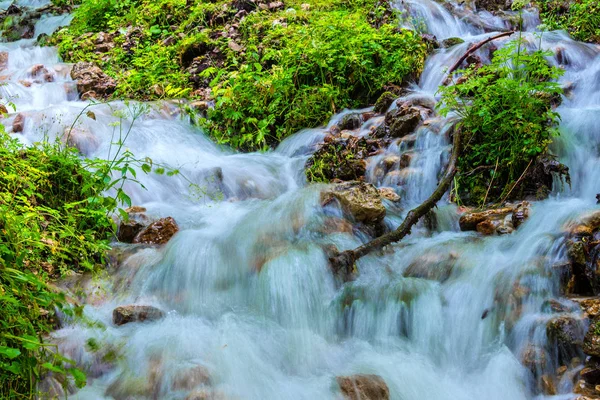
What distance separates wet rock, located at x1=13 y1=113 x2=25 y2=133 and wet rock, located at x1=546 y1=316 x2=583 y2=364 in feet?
18.9

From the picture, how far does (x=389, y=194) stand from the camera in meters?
5.27

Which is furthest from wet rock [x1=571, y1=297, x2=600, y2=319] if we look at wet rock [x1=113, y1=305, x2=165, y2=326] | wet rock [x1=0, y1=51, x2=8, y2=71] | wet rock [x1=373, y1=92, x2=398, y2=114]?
wet rock [x1=0, y1=51, x2=8, y2=71]

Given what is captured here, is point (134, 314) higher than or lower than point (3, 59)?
lower

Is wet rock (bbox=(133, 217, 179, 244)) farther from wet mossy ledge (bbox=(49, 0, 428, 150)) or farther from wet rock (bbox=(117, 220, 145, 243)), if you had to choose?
wet mossy ledge (bbox=(49, 0, 428, 150))

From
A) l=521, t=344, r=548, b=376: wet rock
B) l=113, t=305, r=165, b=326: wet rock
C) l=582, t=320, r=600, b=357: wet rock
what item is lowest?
l=521, t=344, r=548, b=376: wet rock

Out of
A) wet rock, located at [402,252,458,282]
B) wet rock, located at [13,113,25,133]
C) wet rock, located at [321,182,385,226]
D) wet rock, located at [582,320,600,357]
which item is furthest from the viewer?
wet rock, located at [13,113,25,133]

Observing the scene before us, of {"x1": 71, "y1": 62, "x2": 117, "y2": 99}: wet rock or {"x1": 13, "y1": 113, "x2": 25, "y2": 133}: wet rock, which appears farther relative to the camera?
{"x1": 71, "y1": 62, "x2": 117, "y2": 99}: wet rock

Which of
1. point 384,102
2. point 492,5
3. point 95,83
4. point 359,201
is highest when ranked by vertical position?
point 492,5

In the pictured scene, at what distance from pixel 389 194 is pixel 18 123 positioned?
4.28 metres

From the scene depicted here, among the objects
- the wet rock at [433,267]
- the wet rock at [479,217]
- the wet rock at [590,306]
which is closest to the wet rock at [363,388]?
the wet rock at [433,267]

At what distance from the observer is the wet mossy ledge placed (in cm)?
685

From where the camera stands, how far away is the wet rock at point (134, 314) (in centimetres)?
370

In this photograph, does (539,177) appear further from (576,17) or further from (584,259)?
(576,17)

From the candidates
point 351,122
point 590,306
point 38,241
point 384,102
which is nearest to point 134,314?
point 38,241
